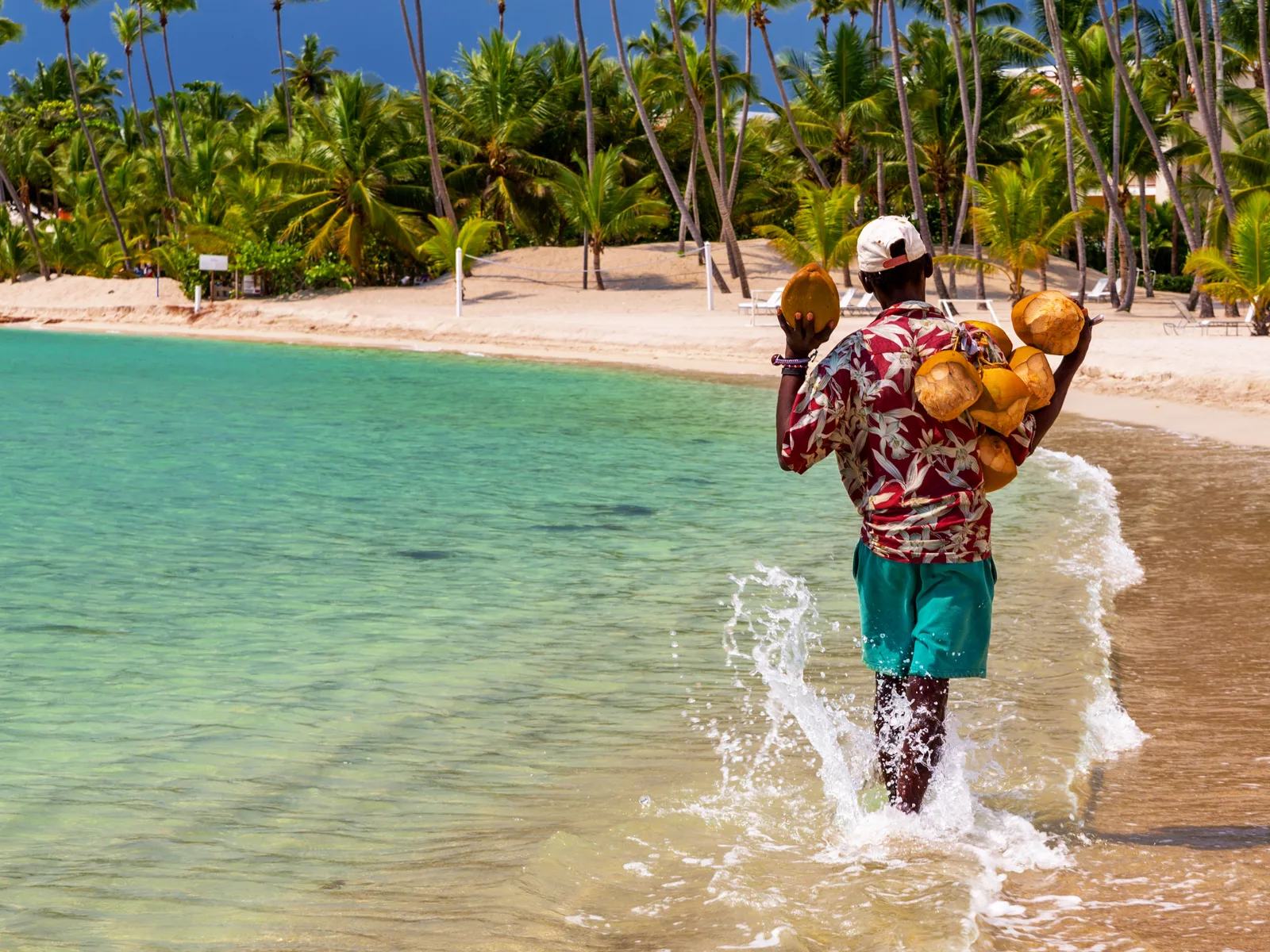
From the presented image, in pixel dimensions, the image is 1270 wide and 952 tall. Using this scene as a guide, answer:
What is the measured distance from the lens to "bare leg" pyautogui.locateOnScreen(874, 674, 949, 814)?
10.5 feet

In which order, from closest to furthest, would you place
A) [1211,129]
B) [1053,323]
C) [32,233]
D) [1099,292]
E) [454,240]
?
1. [1053,323]
2. [1211,129]
3. [1099,292]
4. [454,240]
5. [32,233]

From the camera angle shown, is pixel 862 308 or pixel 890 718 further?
pixel 862 308

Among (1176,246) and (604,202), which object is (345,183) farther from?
(1176,246)

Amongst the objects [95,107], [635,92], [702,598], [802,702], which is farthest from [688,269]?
[95,107]

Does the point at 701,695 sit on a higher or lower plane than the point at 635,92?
lower

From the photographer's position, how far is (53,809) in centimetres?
391

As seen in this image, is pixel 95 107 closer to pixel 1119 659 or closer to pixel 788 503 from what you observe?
pixel 788 503

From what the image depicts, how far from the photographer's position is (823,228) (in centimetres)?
2816

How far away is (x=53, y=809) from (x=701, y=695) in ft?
7.25

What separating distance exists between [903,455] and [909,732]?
702mm

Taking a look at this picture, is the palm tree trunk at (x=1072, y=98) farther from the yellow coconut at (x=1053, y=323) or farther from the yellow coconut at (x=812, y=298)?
the yellow coconut at (x=812, y=298)

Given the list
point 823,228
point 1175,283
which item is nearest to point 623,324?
point 823,228

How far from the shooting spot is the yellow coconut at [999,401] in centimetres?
301

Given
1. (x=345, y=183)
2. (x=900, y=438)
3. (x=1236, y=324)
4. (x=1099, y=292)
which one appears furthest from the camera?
(x=345, y=183)
